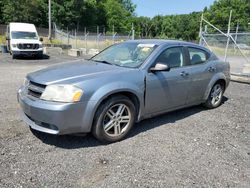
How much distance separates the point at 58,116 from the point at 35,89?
0.64 metres

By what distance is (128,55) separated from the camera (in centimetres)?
502

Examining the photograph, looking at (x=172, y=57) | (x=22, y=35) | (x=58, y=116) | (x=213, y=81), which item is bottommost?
(x=58, y=116)

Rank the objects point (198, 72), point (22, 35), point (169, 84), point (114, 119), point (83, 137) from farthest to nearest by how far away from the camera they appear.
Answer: point (22, 35), point (198, 72), point (169, 84), point (83, 137), point (114, 119)

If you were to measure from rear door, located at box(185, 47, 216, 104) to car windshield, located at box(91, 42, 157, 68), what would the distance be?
1016 mm

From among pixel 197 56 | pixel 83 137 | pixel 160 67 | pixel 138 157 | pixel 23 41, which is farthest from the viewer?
pixel 23 41

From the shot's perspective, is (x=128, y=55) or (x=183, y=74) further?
(x=183, y=74)

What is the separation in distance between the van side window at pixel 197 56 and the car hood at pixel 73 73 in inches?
69.4

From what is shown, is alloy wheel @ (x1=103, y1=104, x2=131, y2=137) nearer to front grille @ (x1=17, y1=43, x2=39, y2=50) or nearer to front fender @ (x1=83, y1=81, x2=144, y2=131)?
front fender @ (x1=83, y1=81, x2=144, y2=131)

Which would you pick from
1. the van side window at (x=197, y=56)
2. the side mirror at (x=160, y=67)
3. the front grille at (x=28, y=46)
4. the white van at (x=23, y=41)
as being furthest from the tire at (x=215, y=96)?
the front grille at (x=28, y=46)

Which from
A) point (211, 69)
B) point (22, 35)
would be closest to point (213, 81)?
point (211, 69)

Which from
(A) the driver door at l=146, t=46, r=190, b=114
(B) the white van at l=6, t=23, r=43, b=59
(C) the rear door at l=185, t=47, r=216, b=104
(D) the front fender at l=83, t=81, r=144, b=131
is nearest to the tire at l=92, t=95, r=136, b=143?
(D) the front fender at l=83, t=81, r=144, b=131

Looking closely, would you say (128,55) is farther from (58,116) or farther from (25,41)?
(25,41)

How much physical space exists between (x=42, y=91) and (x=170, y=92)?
7.48 feet

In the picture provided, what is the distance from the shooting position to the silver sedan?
3809mm
